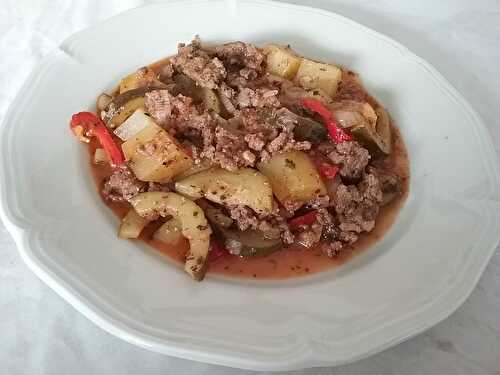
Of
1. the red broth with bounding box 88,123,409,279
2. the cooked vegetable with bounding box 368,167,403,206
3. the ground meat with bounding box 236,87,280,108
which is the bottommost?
the red broth with bounding box 88,123,409,279

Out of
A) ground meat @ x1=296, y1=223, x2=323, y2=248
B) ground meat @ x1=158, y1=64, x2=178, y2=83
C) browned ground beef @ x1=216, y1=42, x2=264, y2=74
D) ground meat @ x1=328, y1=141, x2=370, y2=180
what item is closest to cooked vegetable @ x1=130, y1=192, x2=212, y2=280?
ground meat @ x1=296, y1=223, x2=323, y2=248

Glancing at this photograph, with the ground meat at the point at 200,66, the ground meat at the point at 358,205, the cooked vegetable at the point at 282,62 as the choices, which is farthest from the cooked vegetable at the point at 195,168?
the cooked vegetable at the point at 282,62

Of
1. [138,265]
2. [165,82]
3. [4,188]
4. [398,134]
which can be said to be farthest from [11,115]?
[398,134]

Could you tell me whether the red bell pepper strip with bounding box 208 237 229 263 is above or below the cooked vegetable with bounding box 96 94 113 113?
below

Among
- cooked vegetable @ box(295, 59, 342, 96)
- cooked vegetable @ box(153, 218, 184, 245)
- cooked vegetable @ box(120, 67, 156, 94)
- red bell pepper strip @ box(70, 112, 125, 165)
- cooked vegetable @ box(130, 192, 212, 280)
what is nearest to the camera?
cooked vegetable @ box(130, 192, 212, 280)

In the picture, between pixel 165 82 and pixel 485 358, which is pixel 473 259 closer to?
pixel 485 358

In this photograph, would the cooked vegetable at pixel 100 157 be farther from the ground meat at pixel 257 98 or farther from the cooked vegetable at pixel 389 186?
the cooked vegetable at pixel 389 186

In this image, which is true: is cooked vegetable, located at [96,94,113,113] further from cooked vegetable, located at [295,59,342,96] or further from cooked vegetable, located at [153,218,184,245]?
cooked vegetable, located at [295,59,342,96]

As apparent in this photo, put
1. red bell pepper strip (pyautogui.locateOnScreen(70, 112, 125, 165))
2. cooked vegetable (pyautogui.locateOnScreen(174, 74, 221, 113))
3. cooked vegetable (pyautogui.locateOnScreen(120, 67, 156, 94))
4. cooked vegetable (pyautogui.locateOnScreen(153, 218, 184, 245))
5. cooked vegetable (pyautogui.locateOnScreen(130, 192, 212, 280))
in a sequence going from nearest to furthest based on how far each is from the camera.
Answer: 1. cooked vegetable (pyautogui.locateOnScreen(130, 192, 212, 280))
2. cooked vegetable (pyautogui.locateOnScreen(153, 218, 184, 245))
3. red bell pepper strip (pyautogui.locateOnScreen(70, 112, 125, 165))
4. cooked vegetable (pyautogui.locateOnScreen(174, 74, 221, 113))
5. cooked vegetable (pyautogui.locateOnScreen(120, 67, 156, 94))
